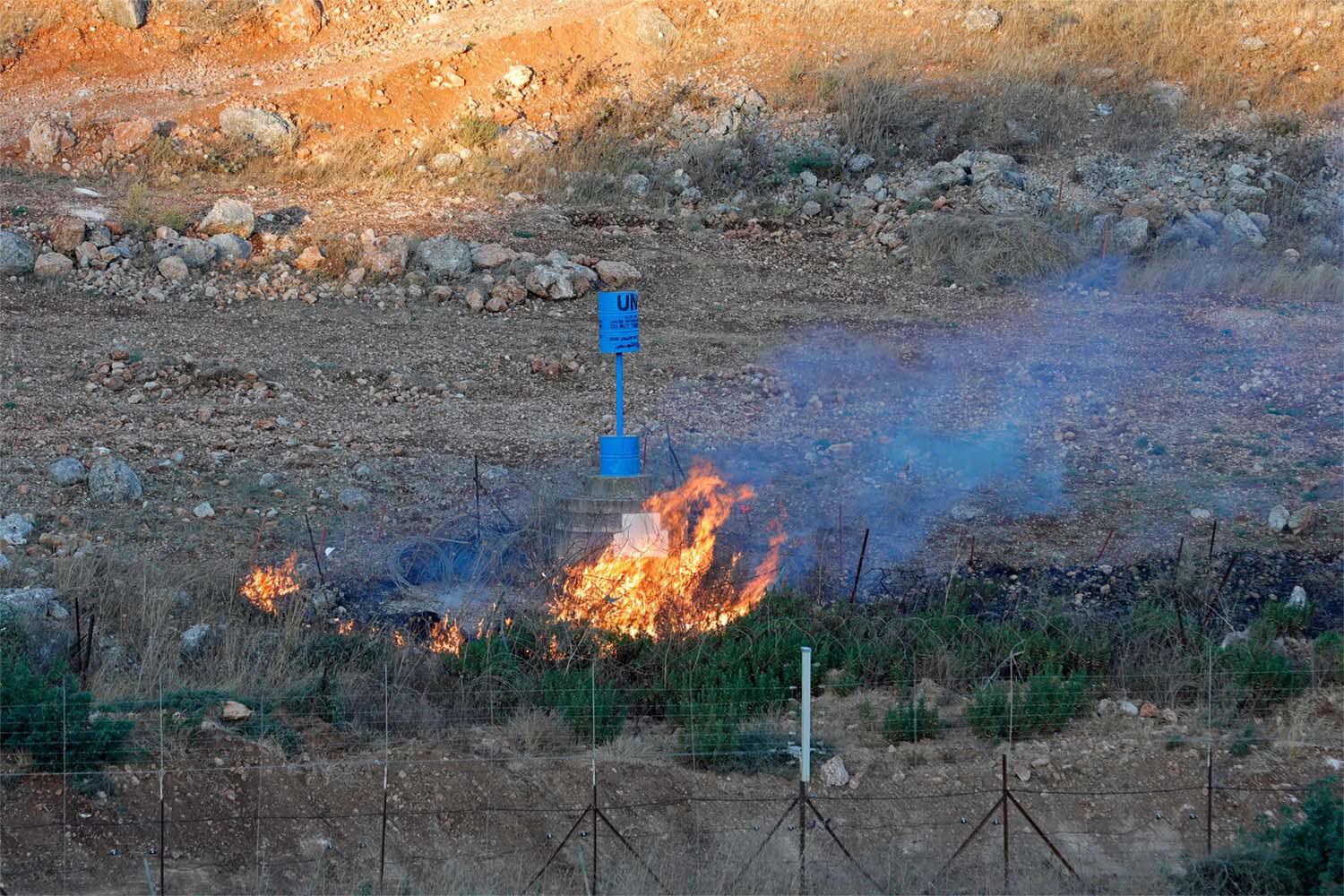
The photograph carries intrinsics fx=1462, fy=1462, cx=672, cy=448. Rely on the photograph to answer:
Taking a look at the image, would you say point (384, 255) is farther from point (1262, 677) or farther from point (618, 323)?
point (1262, 677)

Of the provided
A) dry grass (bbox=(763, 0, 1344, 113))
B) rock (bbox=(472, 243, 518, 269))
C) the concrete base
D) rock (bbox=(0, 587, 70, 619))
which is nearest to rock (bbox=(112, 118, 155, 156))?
rock (bbox=(472, 243, 518, 269))

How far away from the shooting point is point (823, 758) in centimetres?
737

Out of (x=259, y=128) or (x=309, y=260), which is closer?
(x=309, y=260)

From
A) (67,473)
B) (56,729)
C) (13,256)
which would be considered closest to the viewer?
(56,729)

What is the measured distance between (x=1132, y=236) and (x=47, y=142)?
A: 39.6 feet

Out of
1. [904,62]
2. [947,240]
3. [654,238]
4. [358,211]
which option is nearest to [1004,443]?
[947,240]

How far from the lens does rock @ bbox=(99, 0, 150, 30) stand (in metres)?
19.2

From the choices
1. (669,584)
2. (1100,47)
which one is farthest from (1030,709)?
(1100,47)

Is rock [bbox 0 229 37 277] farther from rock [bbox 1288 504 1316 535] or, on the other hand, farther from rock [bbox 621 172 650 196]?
rock [bbox 1288 504 1316 535]

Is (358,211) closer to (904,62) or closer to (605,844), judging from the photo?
(904,62)

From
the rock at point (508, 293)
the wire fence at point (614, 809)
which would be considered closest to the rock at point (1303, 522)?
the wire fence at point (614, 809)

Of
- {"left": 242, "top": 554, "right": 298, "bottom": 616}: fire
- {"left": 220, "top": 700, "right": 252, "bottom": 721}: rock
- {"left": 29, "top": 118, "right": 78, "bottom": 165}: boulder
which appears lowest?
{"left": 220, "top": 700, "right": 252, "bottom": 721}: rock

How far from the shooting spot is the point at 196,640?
806 cm

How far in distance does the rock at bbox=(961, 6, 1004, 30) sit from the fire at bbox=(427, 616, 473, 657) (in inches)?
568
